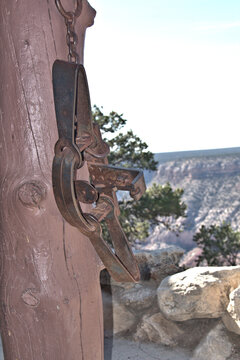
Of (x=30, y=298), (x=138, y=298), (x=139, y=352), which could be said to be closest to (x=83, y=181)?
(x=30, y=298)

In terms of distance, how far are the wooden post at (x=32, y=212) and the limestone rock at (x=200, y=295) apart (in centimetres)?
197

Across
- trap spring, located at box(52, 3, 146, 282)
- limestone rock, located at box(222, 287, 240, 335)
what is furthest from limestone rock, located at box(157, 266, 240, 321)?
trap spring, located at box(52, 3, 146, 282)

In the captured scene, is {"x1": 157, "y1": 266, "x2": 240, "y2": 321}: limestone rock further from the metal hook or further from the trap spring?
the metal hook

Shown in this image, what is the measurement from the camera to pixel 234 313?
2.91 meters

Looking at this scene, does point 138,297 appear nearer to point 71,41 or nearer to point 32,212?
point 32,212

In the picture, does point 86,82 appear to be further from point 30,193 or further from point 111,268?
point 111,268

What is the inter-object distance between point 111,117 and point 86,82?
5817mm

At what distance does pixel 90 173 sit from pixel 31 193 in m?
0.25

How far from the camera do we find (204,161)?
92.5 ft

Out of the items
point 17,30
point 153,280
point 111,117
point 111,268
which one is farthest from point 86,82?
point 111,117

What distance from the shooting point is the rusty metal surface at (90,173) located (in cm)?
118

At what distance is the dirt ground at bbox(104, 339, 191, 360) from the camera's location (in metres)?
3.02

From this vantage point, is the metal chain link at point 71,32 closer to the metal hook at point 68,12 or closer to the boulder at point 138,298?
the metal hook at point 68,12

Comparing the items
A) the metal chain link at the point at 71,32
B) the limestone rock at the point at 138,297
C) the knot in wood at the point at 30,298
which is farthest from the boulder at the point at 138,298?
the metal chain link at the point at 71,32
